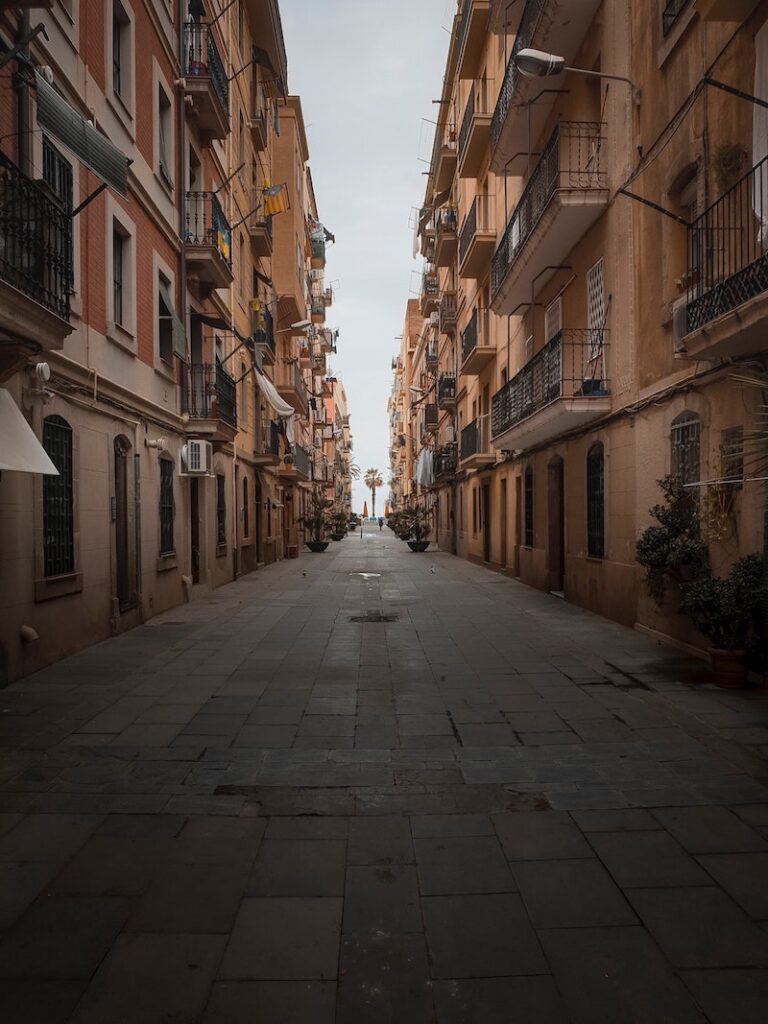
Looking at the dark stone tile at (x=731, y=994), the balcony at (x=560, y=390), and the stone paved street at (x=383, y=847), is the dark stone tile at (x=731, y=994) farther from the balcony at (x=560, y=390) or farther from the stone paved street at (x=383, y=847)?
the balcony at (x=560, y=390)

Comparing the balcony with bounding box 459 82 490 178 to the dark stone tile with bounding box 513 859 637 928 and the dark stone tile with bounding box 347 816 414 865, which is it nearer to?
the dark stone tile with bounding box 347 816 414 865

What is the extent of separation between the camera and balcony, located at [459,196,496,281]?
21.4 m

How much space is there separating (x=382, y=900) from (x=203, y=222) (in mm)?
14941

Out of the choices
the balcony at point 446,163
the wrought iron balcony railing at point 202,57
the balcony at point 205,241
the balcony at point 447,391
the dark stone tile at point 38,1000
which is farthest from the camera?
the balcony at point 447,391

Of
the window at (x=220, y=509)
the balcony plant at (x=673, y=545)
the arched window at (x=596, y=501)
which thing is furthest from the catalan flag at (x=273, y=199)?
the balcony plant at (x=673, y=545)

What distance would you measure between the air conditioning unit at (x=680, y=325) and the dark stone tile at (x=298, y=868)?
20.6ft

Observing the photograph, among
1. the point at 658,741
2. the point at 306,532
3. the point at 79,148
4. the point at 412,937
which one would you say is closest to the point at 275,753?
the point at 412,937

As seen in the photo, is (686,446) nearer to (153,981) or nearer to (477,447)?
(153,981)

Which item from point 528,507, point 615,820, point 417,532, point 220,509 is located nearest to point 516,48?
point 528,507

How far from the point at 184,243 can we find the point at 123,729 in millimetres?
11299

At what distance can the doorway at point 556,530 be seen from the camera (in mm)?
15953

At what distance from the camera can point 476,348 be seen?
74.4 feet

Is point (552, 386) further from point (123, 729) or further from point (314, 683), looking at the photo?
point (123, 729)

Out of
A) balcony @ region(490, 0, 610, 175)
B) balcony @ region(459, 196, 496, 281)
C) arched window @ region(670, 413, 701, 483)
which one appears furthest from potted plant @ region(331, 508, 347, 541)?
arched window @ region(670, 413, 701, 483)
